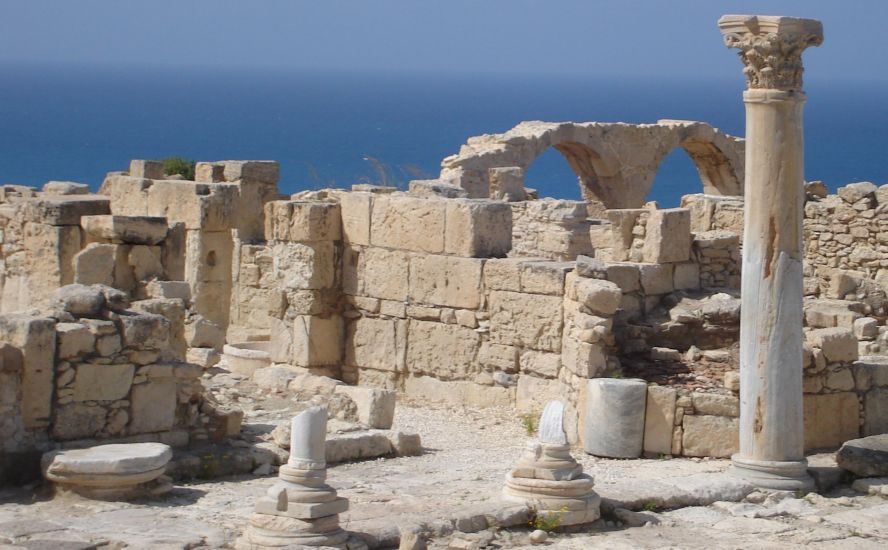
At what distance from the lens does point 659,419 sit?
12422mm

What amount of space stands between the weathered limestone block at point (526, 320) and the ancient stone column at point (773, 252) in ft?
8.95

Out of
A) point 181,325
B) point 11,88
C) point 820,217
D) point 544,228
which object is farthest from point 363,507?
point 11,88

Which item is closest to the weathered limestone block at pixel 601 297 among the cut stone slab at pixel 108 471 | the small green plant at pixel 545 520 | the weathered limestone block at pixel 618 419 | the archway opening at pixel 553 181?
the weathered limestone block at pixel 618 419

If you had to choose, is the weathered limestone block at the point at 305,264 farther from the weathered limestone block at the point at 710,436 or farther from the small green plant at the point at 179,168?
the small green plant at the point at 179,168

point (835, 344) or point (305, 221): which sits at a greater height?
point (305, 221)

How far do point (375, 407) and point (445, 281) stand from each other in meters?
2.68

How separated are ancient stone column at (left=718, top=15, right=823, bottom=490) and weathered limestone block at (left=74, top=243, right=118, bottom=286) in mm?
5192

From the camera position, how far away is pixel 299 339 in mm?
15906

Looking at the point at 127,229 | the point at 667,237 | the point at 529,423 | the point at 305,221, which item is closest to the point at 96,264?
the point at 127,229

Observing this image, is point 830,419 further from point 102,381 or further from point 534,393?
point 102,381

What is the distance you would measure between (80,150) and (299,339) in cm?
6956

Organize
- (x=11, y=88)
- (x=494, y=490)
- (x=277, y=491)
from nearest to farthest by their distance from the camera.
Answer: (x=277, y=491)
(x=494, y=490)
(x=11, y=88)

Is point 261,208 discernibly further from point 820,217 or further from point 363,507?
point 363,507

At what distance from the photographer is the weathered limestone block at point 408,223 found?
1517 centimetres
